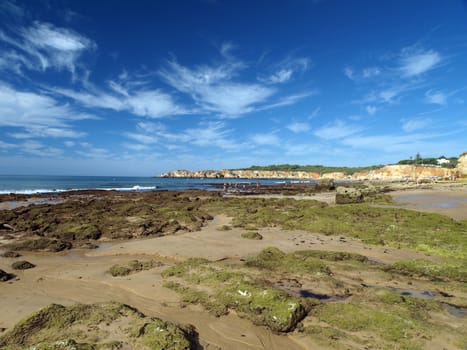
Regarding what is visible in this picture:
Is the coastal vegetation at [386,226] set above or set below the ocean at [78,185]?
below

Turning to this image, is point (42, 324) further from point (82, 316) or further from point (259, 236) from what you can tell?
point (259, 236)

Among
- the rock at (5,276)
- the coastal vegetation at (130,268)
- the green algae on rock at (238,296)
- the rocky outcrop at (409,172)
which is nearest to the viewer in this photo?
the green algae on rock at (238,296)

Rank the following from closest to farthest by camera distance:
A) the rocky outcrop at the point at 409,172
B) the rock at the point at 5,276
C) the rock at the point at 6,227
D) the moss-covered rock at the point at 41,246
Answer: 1. the rock at the point at 5,276
2. the moss-covered rock at the point at 41,246
3. the rock at the point at 6,227
4. the rocky outcrop at the point at 409,172

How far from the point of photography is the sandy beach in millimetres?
4336

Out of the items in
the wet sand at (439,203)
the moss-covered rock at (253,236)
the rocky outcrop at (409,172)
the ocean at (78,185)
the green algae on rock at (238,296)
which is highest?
the rocky outcrop at (409,172)

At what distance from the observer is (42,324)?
4.06 m

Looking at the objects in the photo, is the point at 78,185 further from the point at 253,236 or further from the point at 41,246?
the point at 253,236

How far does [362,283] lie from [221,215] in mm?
13721

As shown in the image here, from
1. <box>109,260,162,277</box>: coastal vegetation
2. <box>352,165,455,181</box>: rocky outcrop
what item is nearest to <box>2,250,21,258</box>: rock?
<box>109,260,162,277</box>: coastal vegetation

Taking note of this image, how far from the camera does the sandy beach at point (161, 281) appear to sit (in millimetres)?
4336

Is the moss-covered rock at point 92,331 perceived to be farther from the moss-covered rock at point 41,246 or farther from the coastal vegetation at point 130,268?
the moss-covered rock at point 41,246

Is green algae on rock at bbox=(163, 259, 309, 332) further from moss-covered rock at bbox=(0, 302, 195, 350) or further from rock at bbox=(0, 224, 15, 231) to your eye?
rock at bbox=(0, 224, 15, 231)

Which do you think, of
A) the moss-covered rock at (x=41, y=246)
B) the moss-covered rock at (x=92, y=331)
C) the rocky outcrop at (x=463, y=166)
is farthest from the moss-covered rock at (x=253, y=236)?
the rocky outcrop at (x=463, y=166)

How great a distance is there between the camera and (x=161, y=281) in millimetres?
6445
